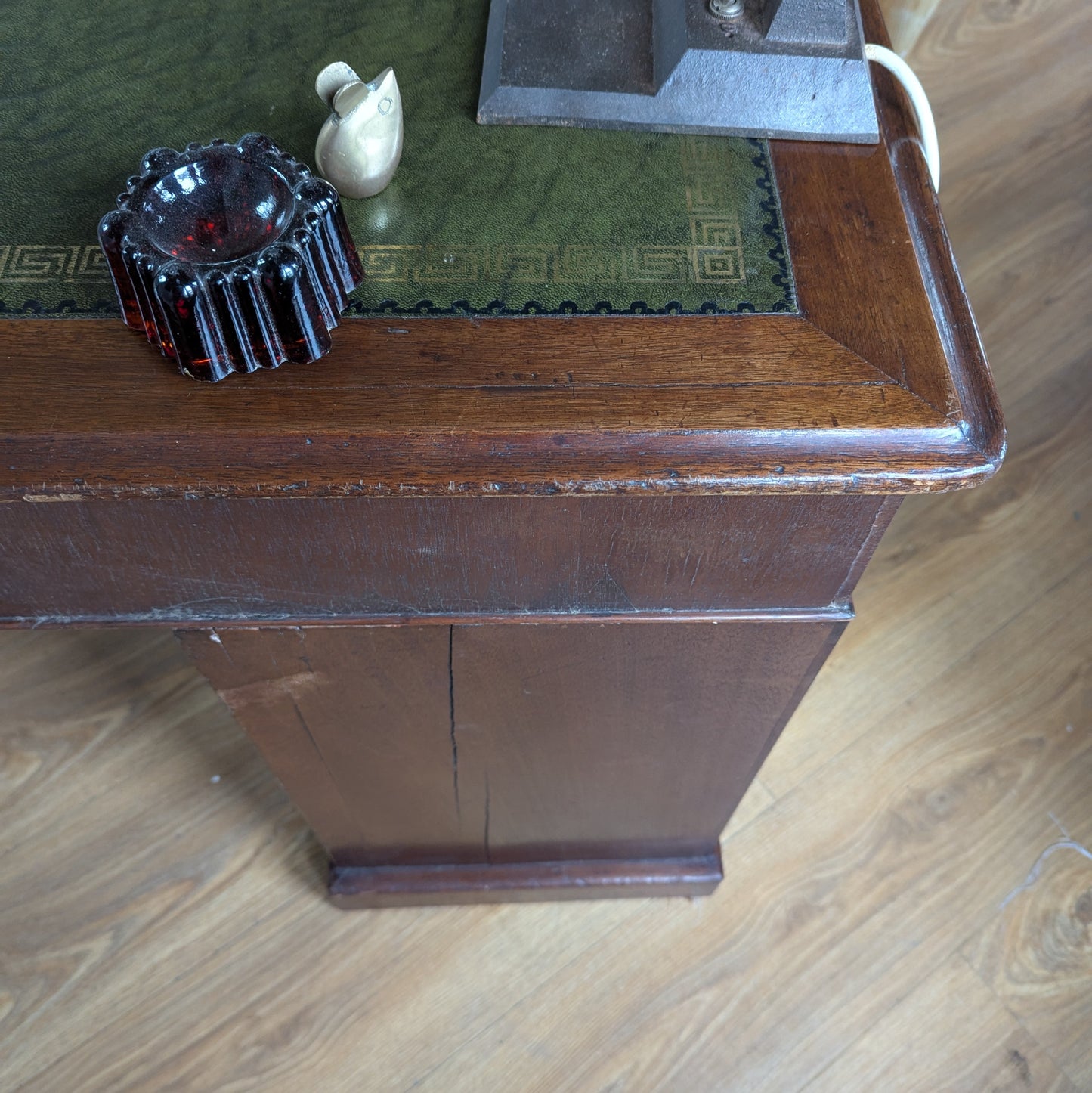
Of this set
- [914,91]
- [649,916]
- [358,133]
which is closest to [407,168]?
[358,133]

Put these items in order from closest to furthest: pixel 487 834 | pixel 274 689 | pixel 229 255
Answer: pixel 229 255 → pixel 274 689 → pixel 487 834

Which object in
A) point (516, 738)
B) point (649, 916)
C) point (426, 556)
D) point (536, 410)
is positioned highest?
point (536, 410)

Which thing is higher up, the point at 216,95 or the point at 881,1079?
the point at 216,95

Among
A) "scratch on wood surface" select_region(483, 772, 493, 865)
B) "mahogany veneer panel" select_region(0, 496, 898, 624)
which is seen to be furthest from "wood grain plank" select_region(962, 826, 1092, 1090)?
"mahogany veneer panel" select_region(0, 496, 898, 624)

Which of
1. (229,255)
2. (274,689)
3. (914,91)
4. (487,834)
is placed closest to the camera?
(229,255)

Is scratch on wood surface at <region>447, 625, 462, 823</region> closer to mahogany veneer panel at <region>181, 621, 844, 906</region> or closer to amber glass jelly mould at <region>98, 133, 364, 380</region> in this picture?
mahogany veneer panel at <region>181, 621, 844, 906</region>

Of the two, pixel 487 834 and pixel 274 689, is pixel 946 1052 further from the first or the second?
pixel 274 689

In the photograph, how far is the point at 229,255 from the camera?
0.48m

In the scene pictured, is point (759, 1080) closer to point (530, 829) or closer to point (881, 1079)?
point (881, 1079)

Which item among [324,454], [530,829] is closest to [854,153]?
[324,454]

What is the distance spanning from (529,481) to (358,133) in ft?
0.62

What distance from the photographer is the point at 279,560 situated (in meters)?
0.57

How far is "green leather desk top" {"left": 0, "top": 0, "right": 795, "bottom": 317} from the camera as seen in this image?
1.72 feet

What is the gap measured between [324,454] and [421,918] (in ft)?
2.29
